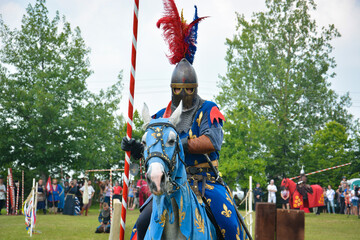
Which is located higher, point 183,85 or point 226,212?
point 183,85

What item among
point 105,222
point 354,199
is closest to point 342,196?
point 354,199

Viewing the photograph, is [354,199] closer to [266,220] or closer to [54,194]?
[54,194]

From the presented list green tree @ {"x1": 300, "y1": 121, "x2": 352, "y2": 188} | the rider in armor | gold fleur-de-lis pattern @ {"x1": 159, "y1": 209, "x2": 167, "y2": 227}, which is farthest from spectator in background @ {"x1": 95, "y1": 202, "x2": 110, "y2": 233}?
green tree @ {"x1": 300, "y1": 121, "x2": 352, "y2": 188}

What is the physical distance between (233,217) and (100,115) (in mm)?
29844

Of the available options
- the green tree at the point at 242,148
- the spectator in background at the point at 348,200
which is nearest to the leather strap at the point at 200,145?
the spectator in background at the point at 348,200

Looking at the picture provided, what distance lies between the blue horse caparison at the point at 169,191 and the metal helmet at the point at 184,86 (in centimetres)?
106

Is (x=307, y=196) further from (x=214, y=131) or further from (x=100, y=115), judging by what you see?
(x=214, y=131)

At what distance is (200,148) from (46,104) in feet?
88.7

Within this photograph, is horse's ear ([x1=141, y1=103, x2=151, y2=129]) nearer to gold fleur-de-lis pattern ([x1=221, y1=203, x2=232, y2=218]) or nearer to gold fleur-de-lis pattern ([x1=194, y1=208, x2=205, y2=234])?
gold fleur-de-lis pattern ([x1=194, y1=208, x2=205, y2=234])

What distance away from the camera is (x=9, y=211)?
24203mm

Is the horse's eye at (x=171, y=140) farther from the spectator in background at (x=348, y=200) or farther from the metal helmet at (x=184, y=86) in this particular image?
the spectator in background at (x=348, y=200)

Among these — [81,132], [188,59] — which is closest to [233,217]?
[188,59]

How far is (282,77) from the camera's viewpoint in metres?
40.6

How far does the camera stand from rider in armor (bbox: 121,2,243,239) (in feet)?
13.5
